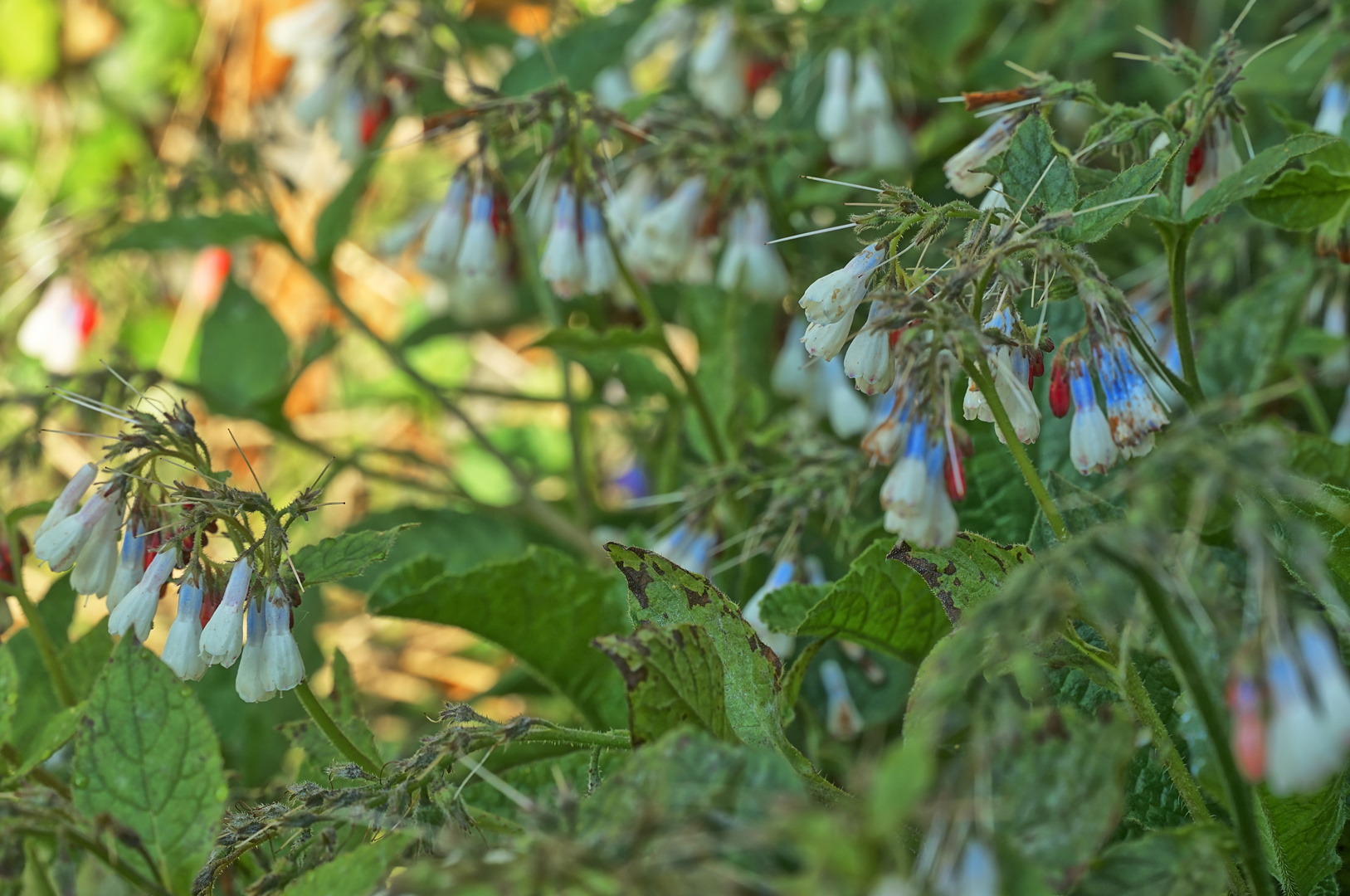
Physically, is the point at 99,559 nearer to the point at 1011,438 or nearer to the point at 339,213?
the point at 1011,438

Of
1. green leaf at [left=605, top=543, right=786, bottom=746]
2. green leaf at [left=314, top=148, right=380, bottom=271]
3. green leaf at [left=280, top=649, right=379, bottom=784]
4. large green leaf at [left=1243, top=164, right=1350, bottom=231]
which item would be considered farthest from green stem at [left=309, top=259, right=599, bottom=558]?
large green leaf at [left=1243, top=164, right=1350, bottom=231]

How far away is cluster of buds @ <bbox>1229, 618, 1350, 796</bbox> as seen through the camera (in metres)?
0.59

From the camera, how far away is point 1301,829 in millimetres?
1004

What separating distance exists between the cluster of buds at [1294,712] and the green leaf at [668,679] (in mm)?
395

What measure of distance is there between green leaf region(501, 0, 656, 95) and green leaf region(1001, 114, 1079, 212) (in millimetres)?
1120

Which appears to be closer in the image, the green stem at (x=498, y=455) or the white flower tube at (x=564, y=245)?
the white flower tube at (x=564, y=245)

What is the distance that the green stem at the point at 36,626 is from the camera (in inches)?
49.8

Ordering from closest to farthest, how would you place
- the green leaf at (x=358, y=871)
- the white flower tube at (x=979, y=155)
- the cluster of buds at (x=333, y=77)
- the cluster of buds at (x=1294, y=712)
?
the cluster of buds at (x=1294, y=712) < the green leaf at (x=358, y=871) < the white flower tube at (x=979, y=155) < the cluster of buds at (x=333, y=77)

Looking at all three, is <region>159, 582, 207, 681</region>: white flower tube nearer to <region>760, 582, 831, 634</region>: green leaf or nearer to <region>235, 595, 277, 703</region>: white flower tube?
<region>235, 595, 277, 703</region>: white flower tube

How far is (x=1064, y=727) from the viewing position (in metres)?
0.71

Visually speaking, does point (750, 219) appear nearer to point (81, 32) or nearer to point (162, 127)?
point (162, 127)

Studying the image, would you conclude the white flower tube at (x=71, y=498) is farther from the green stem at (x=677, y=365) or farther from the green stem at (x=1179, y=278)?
the green stem at (x=1179, y=278)

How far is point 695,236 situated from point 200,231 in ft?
2.80

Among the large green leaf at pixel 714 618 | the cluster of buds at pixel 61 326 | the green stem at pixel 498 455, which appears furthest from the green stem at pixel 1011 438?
the cluster of buds at pixel 61 326
